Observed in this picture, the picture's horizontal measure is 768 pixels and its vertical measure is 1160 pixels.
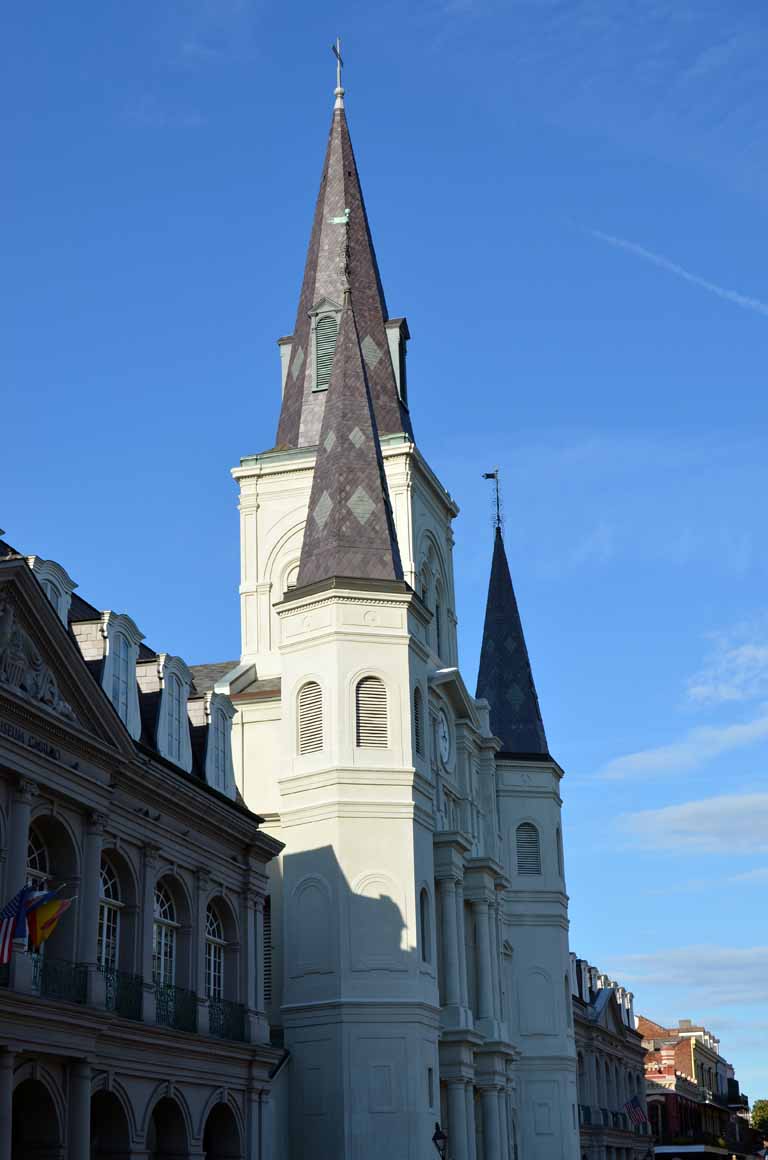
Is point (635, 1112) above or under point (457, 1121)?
above

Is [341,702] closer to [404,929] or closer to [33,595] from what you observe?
[404,929]

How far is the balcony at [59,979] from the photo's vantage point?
27.8 metres

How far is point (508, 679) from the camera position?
2594 inches

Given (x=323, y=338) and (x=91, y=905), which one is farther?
(x=323, y=338)

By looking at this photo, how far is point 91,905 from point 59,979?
5.42ft

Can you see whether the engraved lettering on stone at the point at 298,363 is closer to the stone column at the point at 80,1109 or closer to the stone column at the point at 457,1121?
the stone column at the point at 457,1121

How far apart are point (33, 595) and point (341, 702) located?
18.5 meters

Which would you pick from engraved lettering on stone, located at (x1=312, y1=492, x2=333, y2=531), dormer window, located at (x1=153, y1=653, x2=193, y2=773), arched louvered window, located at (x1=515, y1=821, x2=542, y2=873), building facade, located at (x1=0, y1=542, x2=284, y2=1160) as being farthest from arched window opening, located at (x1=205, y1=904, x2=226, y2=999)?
arched louvered window, located at (x1=515, y1=821, x2=542, y2=873)

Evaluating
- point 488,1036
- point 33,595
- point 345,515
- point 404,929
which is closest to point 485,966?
point 488,1036

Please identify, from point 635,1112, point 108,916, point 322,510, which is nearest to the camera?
point 108,916

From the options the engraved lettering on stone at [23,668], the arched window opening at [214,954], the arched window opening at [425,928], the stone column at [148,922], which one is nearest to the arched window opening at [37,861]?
the engraved lettering on stone at [23,668]

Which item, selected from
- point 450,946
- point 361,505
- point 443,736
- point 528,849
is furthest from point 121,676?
point 528,849

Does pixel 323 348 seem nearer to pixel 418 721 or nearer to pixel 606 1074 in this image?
pixel 418 721

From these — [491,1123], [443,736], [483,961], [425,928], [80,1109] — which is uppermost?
[443,736]
